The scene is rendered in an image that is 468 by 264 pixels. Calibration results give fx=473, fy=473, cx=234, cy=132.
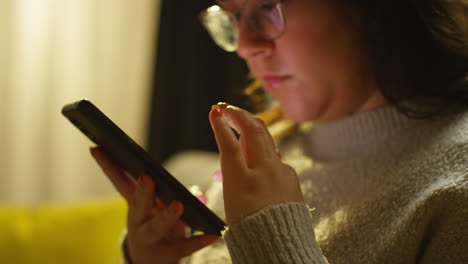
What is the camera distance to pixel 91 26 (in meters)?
2.28

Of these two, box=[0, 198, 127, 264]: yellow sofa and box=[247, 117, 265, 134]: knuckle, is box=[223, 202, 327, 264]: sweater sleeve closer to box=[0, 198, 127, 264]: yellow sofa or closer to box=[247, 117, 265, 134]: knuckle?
box=[247, 117, 265, 134]: knuckle

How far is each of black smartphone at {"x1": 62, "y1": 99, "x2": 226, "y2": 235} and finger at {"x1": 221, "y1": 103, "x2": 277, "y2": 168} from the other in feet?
0.38

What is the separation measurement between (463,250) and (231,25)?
573 millimetres

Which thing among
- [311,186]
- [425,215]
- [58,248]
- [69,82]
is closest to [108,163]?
[311,186]

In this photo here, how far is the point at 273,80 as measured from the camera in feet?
2.80

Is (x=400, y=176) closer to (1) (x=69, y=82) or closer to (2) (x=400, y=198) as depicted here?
(2) (x=400, y=198)

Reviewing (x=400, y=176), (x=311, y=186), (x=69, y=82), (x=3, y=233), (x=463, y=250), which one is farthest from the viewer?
(x=69, y=82)

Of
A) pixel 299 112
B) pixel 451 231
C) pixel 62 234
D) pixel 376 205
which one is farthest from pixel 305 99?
pixel 62 234

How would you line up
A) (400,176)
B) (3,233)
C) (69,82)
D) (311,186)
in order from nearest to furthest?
(400,176)
(311,186)
(3,233)
(69,82)

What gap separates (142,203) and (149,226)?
0.19 ft

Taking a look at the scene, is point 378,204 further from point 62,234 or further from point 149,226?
point 62,234

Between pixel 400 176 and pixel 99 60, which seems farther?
pixel 99 60

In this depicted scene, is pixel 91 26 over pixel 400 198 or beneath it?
over

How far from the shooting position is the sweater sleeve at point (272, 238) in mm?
536
